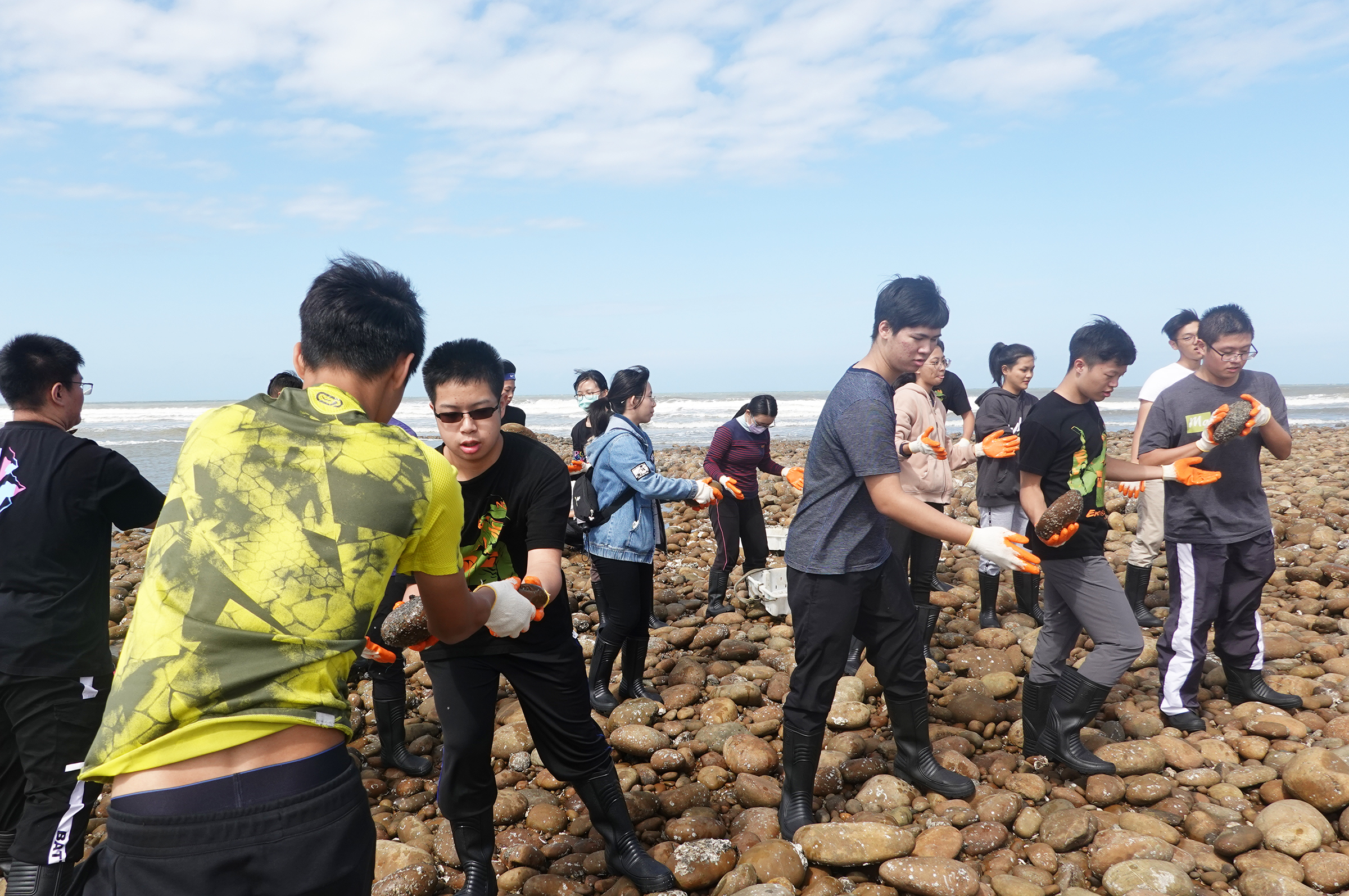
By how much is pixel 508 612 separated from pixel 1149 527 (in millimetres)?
5632

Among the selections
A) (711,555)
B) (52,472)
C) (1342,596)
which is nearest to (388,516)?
(52,472)

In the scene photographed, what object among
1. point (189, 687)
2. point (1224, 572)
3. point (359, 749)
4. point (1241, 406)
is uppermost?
point (1241, 406)

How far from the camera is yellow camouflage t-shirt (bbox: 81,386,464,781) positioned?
59.9 inches

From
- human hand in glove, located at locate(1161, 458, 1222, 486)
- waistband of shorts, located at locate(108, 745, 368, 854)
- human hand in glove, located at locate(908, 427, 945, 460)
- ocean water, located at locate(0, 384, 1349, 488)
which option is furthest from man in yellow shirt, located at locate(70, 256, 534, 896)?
ocean water, located at locate(0, 384, 1349, 488)

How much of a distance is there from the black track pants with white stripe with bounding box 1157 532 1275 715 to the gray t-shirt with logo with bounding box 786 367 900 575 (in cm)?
221

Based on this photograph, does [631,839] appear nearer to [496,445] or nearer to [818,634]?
[818,634]

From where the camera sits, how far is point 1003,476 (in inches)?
233

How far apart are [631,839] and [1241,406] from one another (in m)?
3.80

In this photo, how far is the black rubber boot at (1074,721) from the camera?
3840 mm

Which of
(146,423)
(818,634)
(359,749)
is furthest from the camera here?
(146,423)

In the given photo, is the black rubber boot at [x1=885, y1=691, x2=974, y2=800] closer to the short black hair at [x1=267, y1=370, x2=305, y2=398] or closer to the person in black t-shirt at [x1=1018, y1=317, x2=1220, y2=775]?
the person in black t-shirt at [x1=1018, y1=317, x2=1220, y2=775]

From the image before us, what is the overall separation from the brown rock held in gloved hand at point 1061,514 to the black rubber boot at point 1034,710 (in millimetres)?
930

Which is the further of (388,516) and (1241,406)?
(1241,406)

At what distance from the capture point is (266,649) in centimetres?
154
